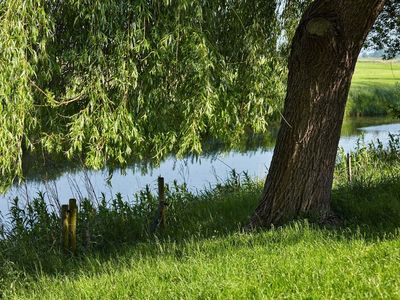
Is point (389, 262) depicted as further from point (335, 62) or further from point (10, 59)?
point (10, 59)

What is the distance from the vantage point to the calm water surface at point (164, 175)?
Answer: 35.6ft

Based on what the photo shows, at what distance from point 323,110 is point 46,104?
308 cm

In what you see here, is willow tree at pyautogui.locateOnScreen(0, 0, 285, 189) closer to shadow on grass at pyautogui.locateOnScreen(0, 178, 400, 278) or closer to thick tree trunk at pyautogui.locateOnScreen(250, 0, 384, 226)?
thick tree trunk at pyautogui.locateOnScreen(250, 0, 384, 226)

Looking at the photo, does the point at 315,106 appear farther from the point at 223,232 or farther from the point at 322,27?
the point at 223,232

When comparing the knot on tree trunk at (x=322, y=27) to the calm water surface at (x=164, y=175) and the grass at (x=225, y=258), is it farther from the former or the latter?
the calm water surface at (x=164, y=175)

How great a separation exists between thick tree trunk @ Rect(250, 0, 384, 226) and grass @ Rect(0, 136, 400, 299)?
43cm

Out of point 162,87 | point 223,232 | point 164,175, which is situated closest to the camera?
point 162,87

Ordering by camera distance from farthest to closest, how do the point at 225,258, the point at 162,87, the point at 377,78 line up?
1. the point at 377,78
2. the point at 162,87
3. the point at 225,258

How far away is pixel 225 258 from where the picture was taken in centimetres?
484

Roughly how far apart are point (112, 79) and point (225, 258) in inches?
88.8

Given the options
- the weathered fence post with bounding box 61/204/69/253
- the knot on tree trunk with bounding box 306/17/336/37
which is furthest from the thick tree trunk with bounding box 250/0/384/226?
the weathered fence post with bounding box 61/204/69/253

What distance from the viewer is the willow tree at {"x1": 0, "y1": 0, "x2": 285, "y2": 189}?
5.15 metres

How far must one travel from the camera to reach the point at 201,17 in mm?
5832

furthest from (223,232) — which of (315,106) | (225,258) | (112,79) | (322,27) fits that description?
(322,27)
